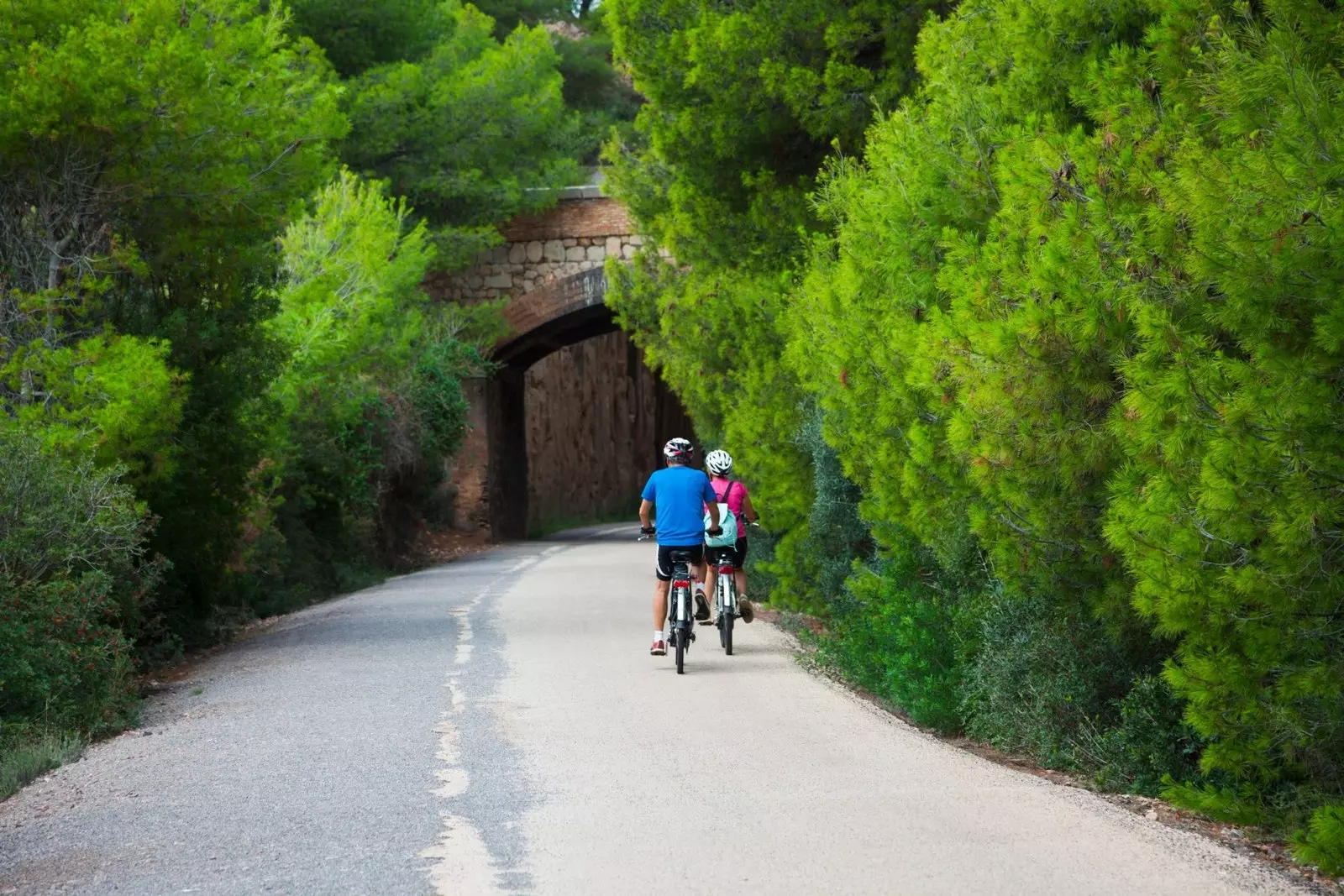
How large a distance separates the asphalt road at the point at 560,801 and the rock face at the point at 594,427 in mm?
33786

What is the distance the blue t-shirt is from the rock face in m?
32.0

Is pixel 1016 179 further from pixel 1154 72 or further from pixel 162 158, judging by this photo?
pixel 162 158

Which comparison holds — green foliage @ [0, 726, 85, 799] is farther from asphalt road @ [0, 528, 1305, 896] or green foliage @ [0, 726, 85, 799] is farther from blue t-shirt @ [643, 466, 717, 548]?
blue t-shirt @ [643, 466, 717, 548]

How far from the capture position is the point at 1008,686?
8969 mm

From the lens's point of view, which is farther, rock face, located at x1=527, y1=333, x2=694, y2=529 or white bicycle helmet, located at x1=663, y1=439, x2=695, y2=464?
rock face, located at x1=527, y1=333, x2=694, y2=529

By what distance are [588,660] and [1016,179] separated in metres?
5.61

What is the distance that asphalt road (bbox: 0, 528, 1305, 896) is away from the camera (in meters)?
5.87

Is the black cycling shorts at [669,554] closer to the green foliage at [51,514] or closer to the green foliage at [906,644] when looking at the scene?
the green foliage at [906,644]

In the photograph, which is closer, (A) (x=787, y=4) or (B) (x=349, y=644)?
(B) (x=349, y=644)

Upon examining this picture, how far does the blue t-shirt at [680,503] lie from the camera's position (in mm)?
12008

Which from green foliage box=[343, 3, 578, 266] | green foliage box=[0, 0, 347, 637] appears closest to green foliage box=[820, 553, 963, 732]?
green foliage box=[0, 0, 347, 637]

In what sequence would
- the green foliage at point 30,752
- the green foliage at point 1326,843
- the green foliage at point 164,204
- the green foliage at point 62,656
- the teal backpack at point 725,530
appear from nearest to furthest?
the green foliage at point 1326,843, the green foliage at point 30,752, the green foliage at point 62,656, the green foliage at point 164,204, the teal backpack at point 725,530

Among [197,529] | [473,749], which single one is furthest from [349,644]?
[473,749]

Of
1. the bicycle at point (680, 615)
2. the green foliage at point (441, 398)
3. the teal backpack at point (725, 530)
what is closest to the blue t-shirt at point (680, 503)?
the bicycle at point (680, 615)
